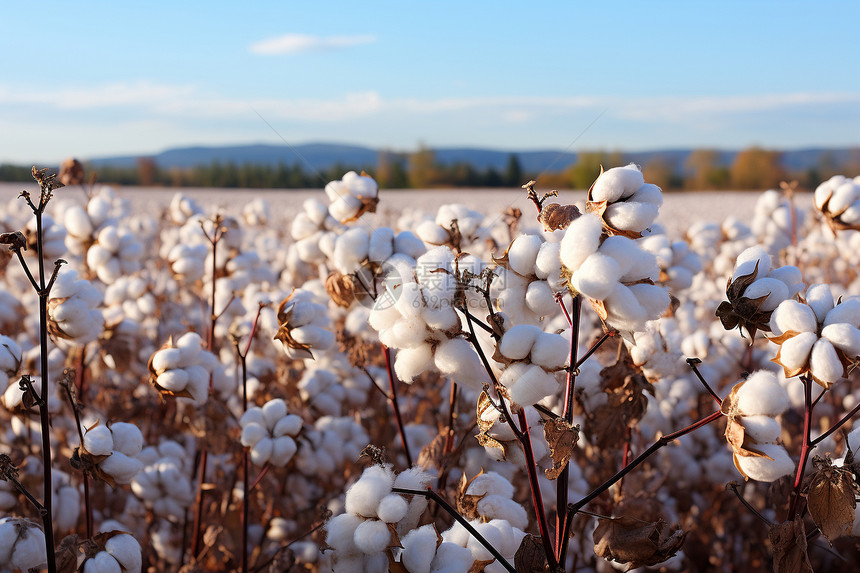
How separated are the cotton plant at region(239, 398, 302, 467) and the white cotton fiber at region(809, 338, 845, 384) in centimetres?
156

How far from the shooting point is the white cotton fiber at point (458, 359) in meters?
1.21

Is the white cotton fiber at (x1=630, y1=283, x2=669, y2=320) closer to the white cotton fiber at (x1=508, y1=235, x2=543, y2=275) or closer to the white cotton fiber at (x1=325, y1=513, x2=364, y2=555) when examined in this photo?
the white cotton fiber at (x1=508, y1=235, x2=543, y2=275)

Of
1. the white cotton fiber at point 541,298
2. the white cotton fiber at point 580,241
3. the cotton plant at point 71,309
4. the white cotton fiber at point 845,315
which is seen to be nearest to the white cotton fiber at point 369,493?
the white cotton fiber at point 541,298

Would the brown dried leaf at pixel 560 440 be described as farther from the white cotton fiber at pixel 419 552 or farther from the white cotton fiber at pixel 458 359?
the white cotton fiber at pixel 419 552

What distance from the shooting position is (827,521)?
1229mm

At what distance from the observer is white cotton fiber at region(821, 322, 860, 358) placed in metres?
1.19

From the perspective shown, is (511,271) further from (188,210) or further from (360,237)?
(188,210)

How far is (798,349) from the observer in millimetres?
1223

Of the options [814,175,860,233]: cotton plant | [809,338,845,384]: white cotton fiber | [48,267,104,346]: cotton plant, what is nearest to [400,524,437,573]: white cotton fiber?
[809,338,845,384]: white cotton fiber

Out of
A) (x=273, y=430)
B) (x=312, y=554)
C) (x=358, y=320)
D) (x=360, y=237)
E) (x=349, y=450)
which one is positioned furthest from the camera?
(x=358, y=320)

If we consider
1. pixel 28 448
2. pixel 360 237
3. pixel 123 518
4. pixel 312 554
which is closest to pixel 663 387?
pixel 312 554

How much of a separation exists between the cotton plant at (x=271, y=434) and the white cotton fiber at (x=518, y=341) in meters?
1.30

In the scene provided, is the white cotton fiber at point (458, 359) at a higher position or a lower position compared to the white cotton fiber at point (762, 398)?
higher

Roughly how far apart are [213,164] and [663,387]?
70.6 metres
